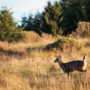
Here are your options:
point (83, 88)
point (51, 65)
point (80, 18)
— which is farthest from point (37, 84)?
point (80, 18)

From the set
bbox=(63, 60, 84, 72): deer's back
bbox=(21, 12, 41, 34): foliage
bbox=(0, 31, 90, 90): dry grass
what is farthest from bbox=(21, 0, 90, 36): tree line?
bbox=(63, 60, 84, 72): deer's back

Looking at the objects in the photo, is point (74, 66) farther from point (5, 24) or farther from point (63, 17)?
point (63, 17)

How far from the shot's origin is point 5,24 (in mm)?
20969

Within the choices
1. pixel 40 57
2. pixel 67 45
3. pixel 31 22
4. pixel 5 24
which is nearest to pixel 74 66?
pixel 40 57

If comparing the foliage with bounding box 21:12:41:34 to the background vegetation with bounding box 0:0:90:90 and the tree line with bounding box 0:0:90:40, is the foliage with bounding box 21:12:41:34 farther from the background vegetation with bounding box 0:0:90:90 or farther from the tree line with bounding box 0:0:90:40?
the background vegetation with bounding box 0:0:90:90

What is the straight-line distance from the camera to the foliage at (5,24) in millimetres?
20953

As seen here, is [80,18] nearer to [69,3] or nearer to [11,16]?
[69,3]

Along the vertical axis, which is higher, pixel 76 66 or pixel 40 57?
pixel 40 57

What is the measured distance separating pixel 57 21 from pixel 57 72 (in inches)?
831

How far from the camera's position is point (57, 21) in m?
27.3

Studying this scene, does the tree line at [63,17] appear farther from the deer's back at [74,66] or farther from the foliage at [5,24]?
the deer's back at [74,66]

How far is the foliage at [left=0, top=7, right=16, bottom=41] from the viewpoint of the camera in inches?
825

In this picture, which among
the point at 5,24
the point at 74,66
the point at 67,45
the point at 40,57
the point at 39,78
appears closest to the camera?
the point at 39,78

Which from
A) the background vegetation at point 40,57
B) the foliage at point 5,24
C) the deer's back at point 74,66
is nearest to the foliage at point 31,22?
the background vegetation at point 40,57
